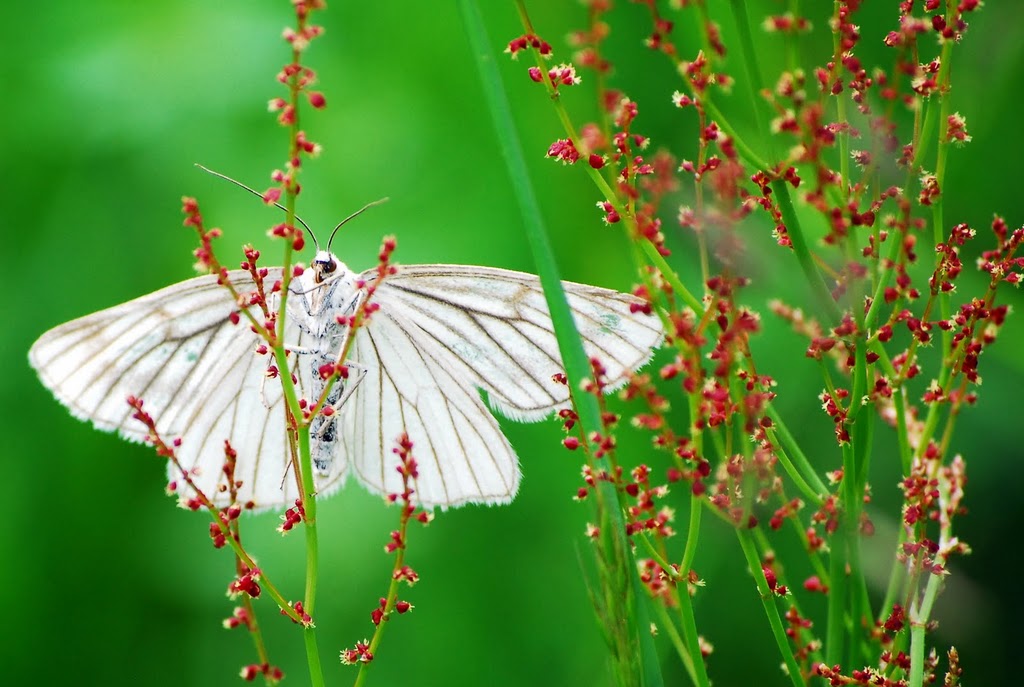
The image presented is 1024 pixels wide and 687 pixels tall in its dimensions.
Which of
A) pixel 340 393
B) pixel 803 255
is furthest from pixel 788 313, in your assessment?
pixel 340 393

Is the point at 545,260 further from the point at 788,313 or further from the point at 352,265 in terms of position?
the point at 352,265

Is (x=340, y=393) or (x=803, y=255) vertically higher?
(x=340, y=393)

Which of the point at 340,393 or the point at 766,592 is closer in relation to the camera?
the point at 766,592

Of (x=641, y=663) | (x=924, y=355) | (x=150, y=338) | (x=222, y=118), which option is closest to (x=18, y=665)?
(x=150, y=338)

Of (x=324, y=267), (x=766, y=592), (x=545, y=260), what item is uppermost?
(x=324, y=267)

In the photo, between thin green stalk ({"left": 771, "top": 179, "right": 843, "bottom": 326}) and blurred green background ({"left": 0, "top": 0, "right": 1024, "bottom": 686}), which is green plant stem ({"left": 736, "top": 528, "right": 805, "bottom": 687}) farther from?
blurred green background ({"left": 0, "top": 0, "right": 1024, "bottom": 686})

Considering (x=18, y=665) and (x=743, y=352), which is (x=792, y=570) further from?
(x=18, y=665)

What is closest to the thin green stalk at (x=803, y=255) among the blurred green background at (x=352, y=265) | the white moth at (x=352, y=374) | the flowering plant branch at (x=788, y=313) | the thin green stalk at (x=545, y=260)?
the flowering plant branch at (x=788, y=313)

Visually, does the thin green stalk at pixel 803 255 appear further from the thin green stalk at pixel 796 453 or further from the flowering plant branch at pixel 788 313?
the thin green stalk at pixel 796 453

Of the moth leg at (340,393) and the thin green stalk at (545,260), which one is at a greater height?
the moth leg at (340,393)

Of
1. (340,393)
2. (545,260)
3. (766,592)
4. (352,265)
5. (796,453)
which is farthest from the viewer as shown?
(352,265)
